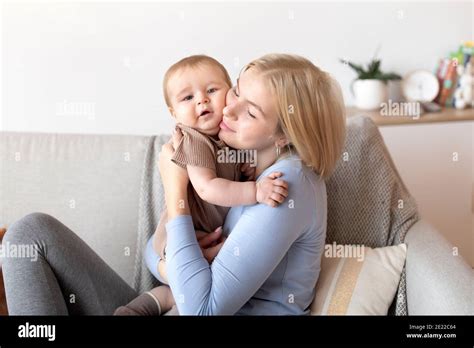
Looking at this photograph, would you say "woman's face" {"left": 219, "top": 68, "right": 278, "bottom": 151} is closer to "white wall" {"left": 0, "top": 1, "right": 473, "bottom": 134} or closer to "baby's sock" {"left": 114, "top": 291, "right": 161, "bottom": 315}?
"baby's sock" {"left": 114, "top": 291, "right": 161, "bottom": 315}

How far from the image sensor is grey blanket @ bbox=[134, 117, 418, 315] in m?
1.69

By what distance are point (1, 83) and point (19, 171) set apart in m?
1.01

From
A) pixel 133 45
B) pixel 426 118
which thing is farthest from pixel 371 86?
pixel 133 45

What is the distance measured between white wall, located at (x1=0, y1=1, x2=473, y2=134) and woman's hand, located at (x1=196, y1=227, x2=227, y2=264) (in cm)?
134

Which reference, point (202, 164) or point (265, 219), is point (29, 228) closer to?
point (202, 164)

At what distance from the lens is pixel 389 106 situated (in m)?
2.70

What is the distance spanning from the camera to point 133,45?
2648 millimetres

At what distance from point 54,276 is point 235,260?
0.48 m

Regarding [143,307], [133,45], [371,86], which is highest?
→ [133,45]

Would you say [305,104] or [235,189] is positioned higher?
[305,104]

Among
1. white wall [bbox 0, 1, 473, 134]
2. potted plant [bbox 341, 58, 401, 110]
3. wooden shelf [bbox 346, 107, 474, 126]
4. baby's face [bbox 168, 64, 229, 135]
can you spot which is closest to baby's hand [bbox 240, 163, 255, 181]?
baby's face [bbox 168, 64, 229, 135]

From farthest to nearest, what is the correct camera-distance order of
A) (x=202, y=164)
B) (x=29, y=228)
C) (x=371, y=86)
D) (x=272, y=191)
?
1. (x=371, y=86)
2. (x=29, y=228)
3. (x=202, y=164)
4. (x=272, y=191)

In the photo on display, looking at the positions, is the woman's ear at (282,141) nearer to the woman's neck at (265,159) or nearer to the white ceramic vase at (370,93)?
the woman's neck at (265,159)
